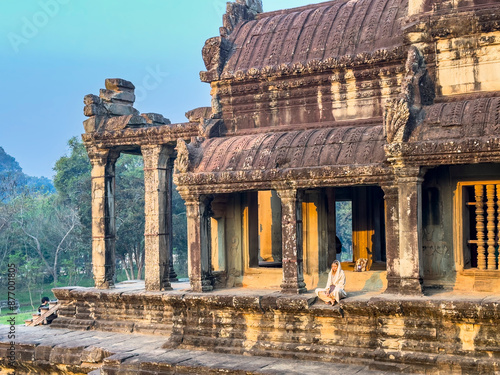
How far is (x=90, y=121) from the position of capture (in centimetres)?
1577

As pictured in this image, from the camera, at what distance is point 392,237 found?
442 inches

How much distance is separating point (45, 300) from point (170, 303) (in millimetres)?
5897

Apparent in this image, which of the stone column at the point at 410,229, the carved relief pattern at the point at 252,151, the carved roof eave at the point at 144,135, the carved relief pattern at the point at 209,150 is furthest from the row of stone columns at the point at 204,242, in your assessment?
the carved roof eave at the point at 144,135

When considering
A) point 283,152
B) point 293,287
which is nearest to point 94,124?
point 283,152

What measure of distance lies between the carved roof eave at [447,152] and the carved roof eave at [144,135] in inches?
198

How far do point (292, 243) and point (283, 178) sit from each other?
110cm

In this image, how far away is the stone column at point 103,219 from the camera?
51.0 ft

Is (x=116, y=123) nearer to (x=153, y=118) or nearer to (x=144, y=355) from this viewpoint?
(x=153, y=118)

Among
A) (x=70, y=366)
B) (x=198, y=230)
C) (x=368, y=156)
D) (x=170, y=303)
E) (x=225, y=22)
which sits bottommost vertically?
(x=70, y=366)

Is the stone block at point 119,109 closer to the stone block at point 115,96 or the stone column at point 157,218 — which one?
the stone block at point 115,96

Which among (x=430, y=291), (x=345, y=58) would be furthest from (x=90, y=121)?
(x=430, y=291)

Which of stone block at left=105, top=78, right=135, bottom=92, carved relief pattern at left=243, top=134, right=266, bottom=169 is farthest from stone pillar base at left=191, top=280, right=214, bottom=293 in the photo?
stone block at left=105, top=78, right=135, bottom=92

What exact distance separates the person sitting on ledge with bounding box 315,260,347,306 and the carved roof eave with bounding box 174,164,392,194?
1.38 meters

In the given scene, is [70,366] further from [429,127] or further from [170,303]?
[429,127]
